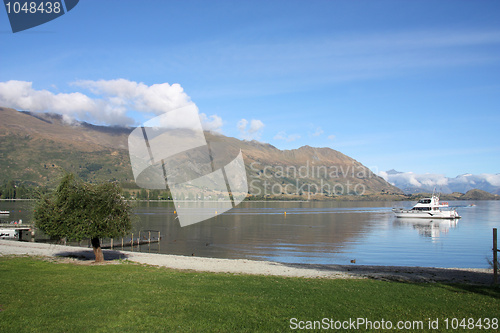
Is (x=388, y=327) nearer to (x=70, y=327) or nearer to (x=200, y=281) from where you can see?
(x=70, y=327)

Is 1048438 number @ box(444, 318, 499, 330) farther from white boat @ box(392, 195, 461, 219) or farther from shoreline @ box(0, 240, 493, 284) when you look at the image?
white boat @ box(392, 195, 461, 219)

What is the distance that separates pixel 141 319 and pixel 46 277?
32.5 ft

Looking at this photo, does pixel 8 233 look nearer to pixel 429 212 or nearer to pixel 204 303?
pixel 204 303

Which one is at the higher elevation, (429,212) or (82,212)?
(82,212)

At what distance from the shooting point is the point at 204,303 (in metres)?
13.0

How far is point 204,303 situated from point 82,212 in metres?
17.5

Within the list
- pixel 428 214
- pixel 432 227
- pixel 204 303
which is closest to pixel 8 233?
pixel 204 303

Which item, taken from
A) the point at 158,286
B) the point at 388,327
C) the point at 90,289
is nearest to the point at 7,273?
the point at 90,289

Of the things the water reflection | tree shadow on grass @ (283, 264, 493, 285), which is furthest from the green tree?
the water reflection

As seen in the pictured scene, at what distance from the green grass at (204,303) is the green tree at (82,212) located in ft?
26.5

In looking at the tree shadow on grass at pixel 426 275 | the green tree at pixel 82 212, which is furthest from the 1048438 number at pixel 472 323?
the green tree at pixel 82 212

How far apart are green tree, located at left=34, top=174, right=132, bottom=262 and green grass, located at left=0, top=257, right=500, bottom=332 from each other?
8076mm

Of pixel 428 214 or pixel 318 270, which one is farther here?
pixel 428 214

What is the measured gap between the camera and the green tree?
2675 centimetres
